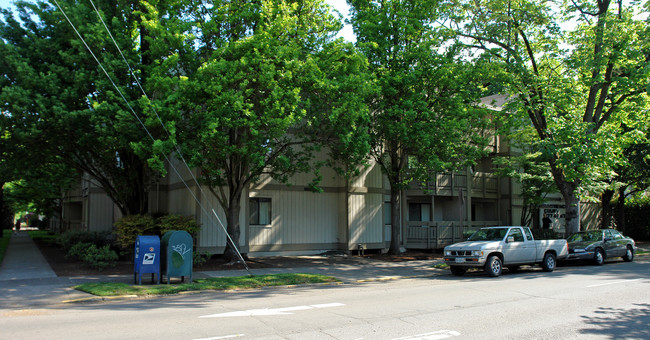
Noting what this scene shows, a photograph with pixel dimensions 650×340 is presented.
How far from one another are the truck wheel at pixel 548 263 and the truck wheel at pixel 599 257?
3.29 metres

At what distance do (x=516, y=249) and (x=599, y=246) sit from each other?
571 centimetres

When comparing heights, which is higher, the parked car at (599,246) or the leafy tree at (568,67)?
the leafy tree at (568,67)

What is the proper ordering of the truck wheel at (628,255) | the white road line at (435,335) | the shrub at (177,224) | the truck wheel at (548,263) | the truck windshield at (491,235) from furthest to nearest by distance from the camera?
the truck wheel at (628,255)
the shrub at (177,224)
the truck wheel at (548,263)
the truck windshield at (491,235)
the white road line at (435,335)

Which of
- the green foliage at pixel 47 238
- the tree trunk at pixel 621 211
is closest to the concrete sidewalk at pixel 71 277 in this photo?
the green foliage at pixel 47 238

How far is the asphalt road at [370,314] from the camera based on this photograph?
7566 mm

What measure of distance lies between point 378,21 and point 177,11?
26.1 feet

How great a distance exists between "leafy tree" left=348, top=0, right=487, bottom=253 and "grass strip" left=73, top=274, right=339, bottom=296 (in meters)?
6.83

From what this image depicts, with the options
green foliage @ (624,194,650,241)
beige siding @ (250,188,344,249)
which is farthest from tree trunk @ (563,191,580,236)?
green foliage @ (624,194,650,241)

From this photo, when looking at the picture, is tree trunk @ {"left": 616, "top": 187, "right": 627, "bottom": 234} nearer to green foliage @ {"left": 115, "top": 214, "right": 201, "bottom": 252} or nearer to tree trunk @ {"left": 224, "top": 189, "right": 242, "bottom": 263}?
tree trunk @ {"left": 224, "top": 189, "right": 242, "bottom": 263}

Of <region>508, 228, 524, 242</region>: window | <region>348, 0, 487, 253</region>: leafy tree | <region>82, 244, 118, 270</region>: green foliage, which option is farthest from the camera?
<region>348, 0, 487, 253</region>: leafy tree

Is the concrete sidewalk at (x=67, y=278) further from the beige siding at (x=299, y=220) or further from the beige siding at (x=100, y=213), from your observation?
the beige siding at (x=100, y=213)

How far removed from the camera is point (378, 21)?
19.8 m

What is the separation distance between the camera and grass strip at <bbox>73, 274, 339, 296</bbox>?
12094 millimetres

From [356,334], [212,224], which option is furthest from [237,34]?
[356,334]
